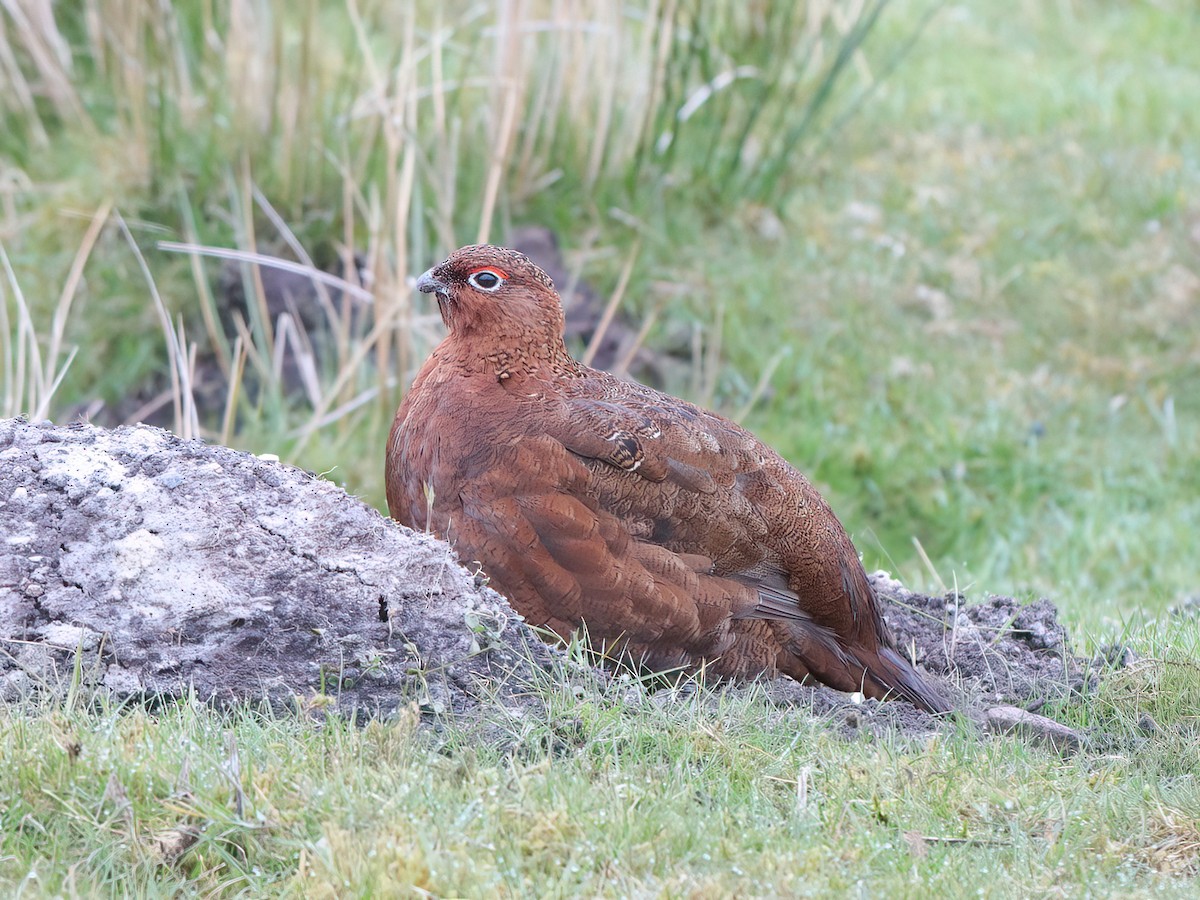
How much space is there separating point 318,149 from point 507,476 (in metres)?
4.48

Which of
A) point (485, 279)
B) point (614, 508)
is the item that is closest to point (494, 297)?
point (485, 279)

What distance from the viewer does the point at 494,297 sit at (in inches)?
179

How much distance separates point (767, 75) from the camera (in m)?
8.91

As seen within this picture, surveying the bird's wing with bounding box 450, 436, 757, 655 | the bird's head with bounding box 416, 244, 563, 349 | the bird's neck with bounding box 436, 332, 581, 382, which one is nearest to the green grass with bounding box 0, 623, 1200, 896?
the bird's wing with bounding box 450, 436, 757, 655

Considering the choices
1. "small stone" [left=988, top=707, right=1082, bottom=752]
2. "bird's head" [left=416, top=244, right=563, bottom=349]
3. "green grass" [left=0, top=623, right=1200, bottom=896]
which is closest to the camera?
"green grass" [left=0, top=623, right=1200, bottom=896]

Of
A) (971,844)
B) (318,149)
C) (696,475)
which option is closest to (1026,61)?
(318,149)

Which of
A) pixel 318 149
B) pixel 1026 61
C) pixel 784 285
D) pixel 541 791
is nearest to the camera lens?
pixel 541 791

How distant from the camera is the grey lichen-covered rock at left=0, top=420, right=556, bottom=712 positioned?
3605 mm

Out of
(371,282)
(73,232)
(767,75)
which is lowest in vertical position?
(73,232)

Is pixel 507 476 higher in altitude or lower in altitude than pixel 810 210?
higher

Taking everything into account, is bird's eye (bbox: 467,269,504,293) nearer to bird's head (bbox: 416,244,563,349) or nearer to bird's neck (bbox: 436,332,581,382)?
bird's head (bbox: 416,244,563,349)

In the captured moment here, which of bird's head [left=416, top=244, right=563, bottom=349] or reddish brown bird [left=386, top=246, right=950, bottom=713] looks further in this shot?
bird's head [left=416, top=244, right=563, bottom=349]

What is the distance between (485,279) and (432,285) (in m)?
0.18

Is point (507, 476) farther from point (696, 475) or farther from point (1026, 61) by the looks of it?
point (1026, 61)
